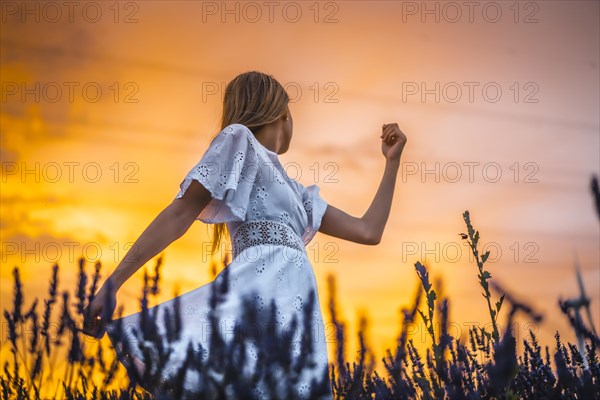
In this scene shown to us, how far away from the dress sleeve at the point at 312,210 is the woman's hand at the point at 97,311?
38.2 inches

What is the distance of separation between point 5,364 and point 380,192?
151 centimetres

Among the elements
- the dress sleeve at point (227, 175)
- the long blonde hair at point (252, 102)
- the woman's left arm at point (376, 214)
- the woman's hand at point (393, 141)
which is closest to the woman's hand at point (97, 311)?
the dress sleeve at point (227, 175)

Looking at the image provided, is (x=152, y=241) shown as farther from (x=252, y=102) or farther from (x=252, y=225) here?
(x=252, y=102)

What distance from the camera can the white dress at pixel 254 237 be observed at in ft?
5.93

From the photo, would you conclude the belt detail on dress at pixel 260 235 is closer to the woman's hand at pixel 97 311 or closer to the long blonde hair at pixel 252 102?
the long blonde hair at pixel 252 102

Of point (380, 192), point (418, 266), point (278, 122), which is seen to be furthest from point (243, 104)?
point (418, 266)

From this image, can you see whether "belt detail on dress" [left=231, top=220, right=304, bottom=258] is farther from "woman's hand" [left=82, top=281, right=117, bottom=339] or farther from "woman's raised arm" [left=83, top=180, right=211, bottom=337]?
"woman's hand" [left=82, top=281, right=117, bottom=339]

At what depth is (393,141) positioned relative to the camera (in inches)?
106

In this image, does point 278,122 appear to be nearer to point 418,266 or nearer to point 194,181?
point 194,181

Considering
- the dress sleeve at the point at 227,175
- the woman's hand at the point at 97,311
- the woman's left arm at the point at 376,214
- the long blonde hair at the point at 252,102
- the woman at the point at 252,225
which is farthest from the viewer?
the woman's left arm at the point at 376,214

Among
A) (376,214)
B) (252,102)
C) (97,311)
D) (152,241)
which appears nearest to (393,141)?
(376,214)

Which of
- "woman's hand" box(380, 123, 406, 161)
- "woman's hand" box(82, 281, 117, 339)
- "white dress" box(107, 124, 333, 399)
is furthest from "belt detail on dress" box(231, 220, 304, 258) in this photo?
"woman's hand" box(380, 123, 406, 161)

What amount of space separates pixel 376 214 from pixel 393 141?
1.06ft

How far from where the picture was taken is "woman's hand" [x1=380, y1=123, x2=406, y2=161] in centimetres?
267
